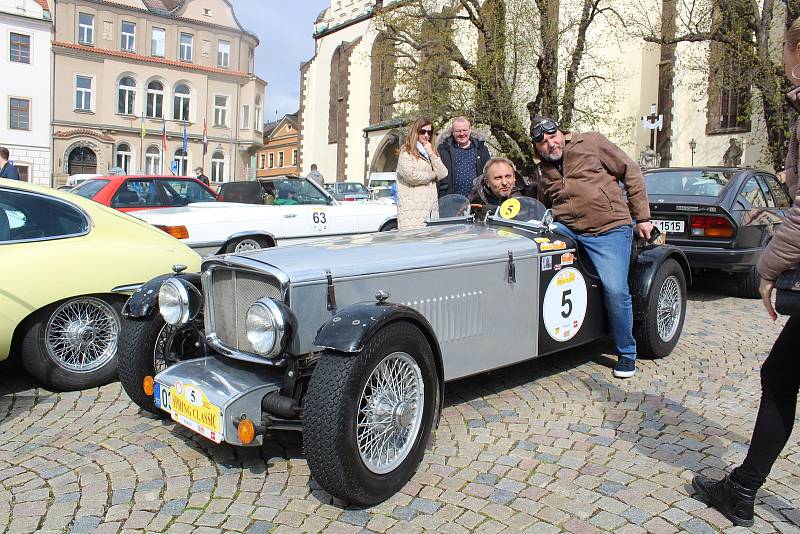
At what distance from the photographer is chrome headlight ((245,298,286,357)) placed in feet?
10.1

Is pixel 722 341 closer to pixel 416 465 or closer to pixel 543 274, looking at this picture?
pixel 543 274

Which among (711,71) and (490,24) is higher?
(490,24)

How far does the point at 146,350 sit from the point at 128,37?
48.5 m

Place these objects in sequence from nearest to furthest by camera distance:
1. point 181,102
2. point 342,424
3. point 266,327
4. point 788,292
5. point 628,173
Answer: point 788,292
point 342,424
point 266,327
point 628,173
point 181,102

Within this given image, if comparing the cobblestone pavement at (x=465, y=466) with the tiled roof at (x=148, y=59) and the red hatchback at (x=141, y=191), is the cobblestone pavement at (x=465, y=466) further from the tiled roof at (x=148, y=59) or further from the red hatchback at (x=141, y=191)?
A: the tiled roof at (x=148, y=59)

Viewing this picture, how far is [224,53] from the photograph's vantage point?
50.2m

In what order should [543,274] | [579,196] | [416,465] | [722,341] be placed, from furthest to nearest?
[722,341] < [579,196] < [543,274] < [416,465]

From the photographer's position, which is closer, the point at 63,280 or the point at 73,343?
the point at 63,280

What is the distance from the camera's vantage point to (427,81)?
74.9 ft

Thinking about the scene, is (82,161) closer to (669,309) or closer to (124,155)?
(124,155)

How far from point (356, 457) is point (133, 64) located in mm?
48792

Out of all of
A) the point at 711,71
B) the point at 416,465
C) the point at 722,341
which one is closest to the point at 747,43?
the point at 711,71

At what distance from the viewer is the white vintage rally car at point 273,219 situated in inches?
346

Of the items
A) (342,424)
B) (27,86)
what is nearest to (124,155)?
(27,86)
